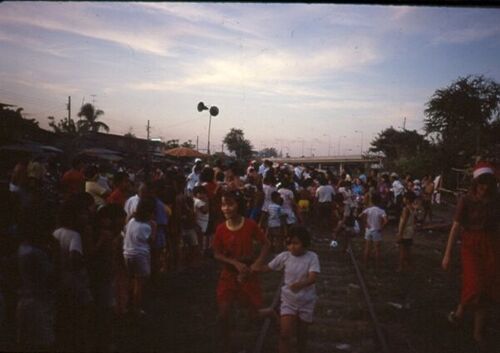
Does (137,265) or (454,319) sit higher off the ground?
(137,265)

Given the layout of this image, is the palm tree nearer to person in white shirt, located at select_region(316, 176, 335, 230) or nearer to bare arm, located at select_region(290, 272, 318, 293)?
person in white shirt, located at select_region(316, 176, 335, 230)

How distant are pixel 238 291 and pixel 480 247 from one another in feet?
9.67

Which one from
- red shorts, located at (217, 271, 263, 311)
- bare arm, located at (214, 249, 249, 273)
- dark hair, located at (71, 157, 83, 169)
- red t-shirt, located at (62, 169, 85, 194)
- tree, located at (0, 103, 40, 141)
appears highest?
tree, located at (0, 103, 40, 141)

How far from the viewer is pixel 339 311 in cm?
712

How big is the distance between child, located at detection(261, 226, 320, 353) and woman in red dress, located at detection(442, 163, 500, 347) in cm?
202

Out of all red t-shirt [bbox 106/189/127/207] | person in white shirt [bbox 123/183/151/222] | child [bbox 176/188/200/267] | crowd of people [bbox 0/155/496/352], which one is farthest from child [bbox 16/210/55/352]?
child [bbox 176/188/200/267]

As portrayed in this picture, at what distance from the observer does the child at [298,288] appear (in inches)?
188

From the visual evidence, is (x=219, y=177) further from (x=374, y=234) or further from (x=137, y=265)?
(x=137, y=265)

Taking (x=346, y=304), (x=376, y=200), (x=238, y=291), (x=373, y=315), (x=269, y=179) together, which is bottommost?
(x=346, y=304)

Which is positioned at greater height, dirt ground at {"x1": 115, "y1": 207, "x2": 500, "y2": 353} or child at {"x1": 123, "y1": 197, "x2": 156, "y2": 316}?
child at {"x1": 123, "y1": 197, "x2": 156, "y2": 316}

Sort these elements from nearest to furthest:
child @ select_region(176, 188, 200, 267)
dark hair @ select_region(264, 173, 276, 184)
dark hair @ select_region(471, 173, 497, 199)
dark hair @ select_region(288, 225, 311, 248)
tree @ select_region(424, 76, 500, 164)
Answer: dark hair @ select_region(288, 225, 311, 248), dark hair @ select_region(471, 173, 497, 199), child @ select_region(176, 188, 200, 267), dark hair @ select_region(264, 173, 276, 184), tree @ select_region(424, 76, 500, 164)

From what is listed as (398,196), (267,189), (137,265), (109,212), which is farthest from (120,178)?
(398,196)

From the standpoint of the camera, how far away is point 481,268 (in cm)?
582

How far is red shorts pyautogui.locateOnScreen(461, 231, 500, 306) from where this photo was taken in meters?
5.78
